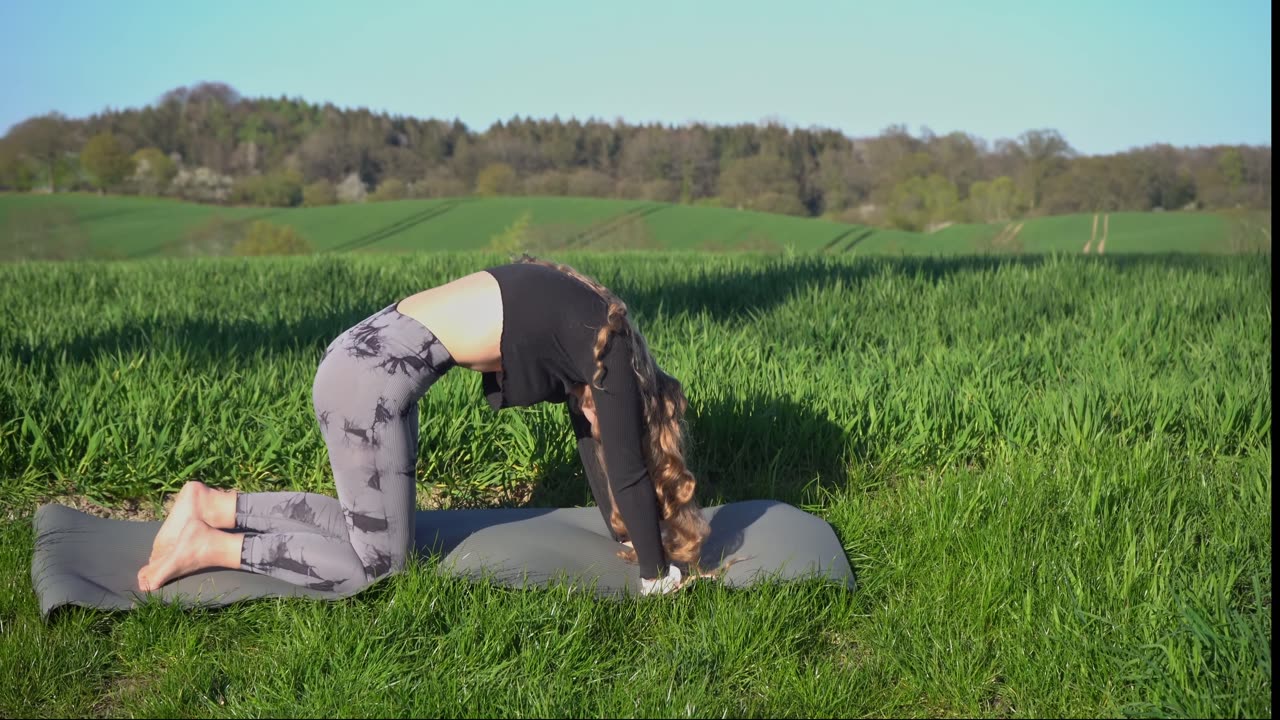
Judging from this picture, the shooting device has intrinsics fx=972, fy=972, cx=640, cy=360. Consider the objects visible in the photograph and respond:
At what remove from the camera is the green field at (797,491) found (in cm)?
246

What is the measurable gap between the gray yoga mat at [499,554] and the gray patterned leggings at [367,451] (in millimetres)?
88

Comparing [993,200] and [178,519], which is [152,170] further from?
[178,519]

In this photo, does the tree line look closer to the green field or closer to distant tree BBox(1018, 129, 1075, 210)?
distant tree BBox(1018, 129, 1075, 210)

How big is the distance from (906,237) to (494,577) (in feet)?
120

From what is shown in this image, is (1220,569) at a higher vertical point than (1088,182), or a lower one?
lower

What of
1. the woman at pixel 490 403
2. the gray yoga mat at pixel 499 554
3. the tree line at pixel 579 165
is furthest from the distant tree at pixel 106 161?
the woman at pixel 490 403

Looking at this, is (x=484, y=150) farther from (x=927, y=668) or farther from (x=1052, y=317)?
(x=927, y=668)

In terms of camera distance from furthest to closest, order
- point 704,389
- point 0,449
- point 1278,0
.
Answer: point 704,389, point 0,449, point 1278,0

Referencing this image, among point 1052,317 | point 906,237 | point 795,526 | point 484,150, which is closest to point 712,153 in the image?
point 484,150

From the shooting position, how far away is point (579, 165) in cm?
5197

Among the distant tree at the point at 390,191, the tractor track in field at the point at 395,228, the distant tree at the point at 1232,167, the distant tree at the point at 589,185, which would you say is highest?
the distant tree at the point at 1232,167

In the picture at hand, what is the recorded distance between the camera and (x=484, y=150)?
54688mm

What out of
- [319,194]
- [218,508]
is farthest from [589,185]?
[218,508]

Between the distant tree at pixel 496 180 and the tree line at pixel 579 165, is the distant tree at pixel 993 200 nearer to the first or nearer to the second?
the tree line at pixel 579 165
